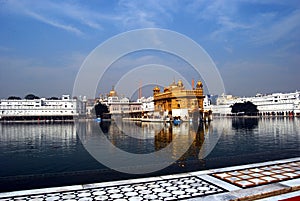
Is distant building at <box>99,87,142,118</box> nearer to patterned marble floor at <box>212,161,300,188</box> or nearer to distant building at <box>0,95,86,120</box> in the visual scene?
distant building at <box>0,95,86,120</box>

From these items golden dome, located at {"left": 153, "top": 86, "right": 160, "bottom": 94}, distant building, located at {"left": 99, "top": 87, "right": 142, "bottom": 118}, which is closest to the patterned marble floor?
golden dome, located at {"left": 153, "top": 86, "right": 160, "bottom": 94}

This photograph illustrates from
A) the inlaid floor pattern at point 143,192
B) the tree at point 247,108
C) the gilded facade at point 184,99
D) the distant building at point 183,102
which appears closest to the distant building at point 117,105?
the tree at point 247,108

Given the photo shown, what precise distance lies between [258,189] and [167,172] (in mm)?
2389

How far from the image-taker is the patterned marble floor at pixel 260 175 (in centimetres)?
512

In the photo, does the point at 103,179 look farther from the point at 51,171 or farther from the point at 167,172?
the point at 51,171

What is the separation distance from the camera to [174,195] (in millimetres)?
4480

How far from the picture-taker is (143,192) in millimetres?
4676

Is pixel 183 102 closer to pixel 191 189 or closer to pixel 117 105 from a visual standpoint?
pixel 117 105

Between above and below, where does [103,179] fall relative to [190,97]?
below

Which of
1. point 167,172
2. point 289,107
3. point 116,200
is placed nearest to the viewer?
point 116,200

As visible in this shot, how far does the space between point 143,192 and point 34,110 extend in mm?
65083

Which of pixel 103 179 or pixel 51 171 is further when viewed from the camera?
pixel 51 171

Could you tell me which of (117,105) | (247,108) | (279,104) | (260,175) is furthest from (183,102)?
(260,175)

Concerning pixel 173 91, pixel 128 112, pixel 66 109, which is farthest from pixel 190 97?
pixel 66 109
